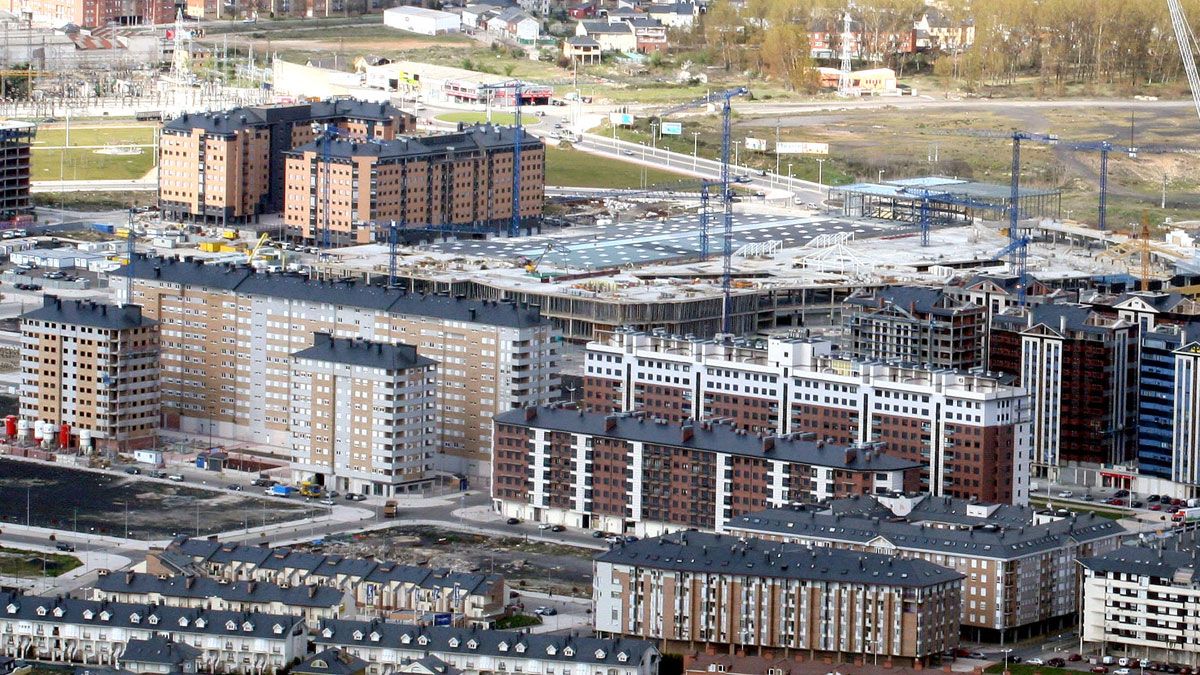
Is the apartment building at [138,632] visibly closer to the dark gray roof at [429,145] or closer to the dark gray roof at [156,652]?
the dark gray roof at [156,652]

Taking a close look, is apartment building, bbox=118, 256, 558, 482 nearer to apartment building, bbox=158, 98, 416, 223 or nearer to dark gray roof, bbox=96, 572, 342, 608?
dark gray roof, bbox=96, 572, 342, 608

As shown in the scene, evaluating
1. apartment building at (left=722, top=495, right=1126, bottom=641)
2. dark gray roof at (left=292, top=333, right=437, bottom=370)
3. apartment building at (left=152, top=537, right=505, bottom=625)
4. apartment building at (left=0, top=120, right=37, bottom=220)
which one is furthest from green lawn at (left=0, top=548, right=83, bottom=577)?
apartment building at (left=0, top=120, right=37, bottom=220)

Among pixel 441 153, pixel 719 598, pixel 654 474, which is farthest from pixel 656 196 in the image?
pixel 719 598

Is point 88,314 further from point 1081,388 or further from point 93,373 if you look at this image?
point 1081,388

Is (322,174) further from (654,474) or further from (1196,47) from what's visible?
(1196,47)

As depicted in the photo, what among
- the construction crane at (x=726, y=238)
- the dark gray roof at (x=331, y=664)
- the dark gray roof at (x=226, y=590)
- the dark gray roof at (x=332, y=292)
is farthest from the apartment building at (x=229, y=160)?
the dark gray roof at (x=331, y=664)

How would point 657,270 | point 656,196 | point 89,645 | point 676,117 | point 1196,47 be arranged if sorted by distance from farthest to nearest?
point 1196,47
point 676,117
point 656,196
point 657,270
point 89,645

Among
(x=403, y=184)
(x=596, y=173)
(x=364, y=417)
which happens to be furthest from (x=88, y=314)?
(x=596, y=173)

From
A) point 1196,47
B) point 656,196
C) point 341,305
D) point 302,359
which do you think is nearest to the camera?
point 302,359
